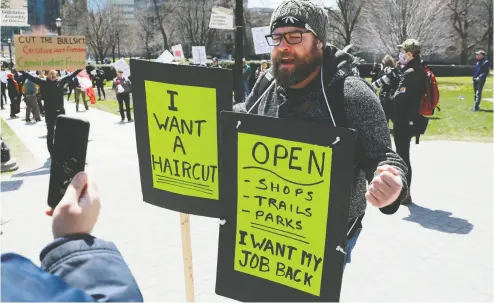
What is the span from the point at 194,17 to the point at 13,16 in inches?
1716

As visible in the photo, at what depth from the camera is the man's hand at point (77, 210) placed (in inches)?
41.3

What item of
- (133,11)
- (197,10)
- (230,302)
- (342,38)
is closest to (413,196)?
(230,302)

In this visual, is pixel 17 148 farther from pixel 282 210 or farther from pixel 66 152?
pixel 66 152

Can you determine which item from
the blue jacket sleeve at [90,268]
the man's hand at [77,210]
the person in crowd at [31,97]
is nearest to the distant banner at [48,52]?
the person in crowd at [31,97]

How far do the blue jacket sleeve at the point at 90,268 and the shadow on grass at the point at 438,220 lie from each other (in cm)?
494

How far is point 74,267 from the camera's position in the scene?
0.99 meters

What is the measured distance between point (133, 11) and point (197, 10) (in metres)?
11.0

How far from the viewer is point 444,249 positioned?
188 inches

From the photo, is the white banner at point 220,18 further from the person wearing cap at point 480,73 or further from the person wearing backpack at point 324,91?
the person wearing backpack at point 324,91

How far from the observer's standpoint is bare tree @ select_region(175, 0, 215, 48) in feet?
161

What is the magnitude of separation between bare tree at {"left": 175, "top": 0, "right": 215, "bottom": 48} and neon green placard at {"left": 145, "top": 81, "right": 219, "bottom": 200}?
4670 centimetres

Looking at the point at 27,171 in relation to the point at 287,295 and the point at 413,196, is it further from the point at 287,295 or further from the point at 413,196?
the point at 287,295

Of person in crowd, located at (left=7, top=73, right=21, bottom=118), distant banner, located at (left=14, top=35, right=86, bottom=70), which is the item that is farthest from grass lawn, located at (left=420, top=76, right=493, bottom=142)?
person in crowd, located at (left=7, top=73, right=21, bottom=118)

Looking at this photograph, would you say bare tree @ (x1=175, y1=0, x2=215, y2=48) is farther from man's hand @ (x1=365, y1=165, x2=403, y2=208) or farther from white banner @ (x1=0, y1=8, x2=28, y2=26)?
man's hand @ (x1=365, y1=165, x2=403, y2=208)
